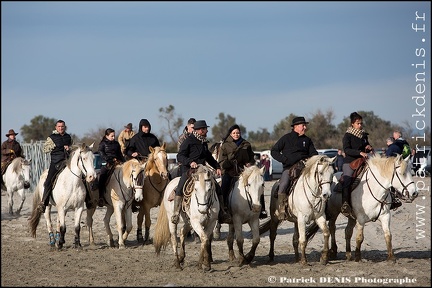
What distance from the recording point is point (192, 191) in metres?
11.9

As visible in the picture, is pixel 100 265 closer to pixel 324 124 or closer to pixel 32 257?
pixel 32 257

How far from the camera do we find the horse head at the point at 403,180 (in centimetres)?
1232

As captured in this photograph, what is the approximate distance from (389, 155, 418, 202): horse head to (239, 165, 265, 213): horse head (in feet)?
8.42

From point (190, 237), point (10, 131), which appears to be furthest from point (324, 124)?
point (190, 237)

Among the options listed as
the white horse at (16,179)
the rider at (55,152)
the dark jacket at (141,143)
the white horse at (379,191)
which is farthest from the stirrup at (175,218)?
the white horse at (16,179)

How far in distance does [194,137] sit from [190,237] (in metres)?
4.63

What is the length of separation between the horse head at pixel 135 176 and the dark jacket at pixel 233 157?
8.32 ft

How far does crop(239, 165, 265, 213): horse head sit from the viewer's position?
1199cm

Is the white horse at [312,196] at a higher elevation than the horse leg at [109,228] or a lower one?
higher

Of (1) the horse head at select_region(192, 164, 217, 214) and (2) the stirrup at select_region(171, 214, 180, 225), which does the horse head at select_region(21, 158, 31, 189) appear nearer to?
(2) the stirrup at select_region(171, 214, 180, 225)

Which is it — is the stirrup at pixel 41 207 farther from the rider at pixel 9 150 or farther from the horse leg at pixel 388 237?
the rider at pixel 9 150

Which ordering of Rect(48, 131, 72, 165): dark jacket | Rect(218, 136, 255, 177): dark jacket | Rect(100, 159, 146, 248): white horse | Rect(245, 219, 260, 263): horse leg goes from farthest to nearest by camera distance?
Rect(100, 159, 146, 248): white horse < Rect(48, 131, 72, 165): dark jacket < Rect(218, 136, 255, 177): dark jacket < Rect(245, 219, 260, 263): horse leg

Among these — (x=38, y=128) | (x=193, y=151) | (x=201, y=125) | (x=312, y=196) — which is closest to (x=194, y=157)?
(x=193, y=151)

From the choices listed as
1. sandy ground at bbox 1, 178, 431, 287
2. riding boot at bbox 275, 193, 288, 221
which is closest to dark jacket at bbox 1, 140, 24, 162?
sandy ground at bbox 1, 178, 431, 287
